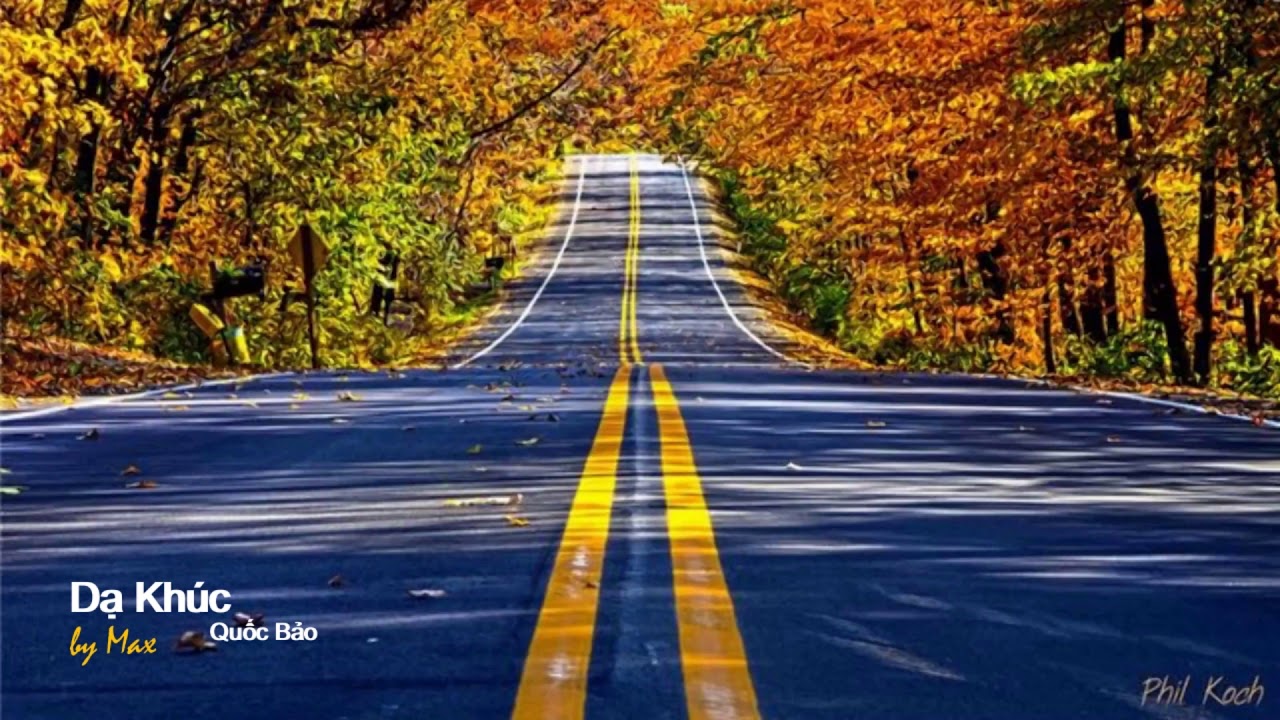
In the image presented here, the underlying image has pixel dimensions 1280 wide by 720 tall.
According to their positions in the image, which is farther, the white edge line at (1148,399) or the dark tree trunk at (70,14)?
the dark tree trunk at (70,14)

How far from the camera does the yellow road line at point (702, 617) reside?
225 inches

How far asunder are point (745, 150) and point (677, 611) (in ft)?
116

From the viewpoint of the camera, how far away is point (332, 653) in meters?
6.36

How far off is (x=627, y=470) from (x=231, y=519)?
2828 millimetres

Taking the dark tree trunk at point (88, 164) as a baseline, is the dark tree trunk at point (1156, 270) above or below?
below

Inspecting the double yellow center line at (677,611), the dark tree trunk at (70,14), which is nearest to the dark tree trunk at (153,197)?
the dark tree trunk at (70,14)

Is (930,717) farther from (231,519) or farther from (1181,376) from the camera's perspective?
(1181,376)

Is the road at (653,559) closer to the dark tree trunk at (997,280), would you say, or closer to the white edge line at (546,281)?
the white edge line at (546,281)

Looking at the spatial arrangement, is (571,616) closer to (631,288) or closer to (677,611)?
(677,611)

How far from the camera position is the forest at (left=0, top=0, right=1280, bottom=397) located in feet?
83.4

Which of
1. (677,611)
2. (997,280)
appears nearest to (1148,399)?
(677,611)

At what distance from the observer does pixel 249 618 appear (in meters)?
6.88

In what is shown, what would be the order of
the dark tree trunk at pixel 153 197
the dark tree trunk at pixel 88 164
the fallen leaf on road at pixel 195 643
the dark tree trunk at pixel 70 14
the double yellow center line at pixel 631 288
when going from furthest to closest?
the double yellow center line at pixel 631 288, the dark tree trunk at pixel 153 197, the dark tree trunk at pixel 88 164, the dark tree trunk at pixel 70 14, the fallen leaf on road at pixel 195 643

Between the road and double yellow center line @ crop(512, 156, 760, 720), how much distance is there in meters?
0.02
